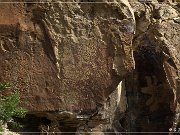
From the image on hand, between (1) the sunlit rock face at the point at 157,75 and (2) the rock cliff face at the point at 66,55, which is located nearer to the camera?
(2) the rock cliff face at the point at 66,55

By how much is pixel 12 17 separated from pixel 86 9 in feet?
2.94

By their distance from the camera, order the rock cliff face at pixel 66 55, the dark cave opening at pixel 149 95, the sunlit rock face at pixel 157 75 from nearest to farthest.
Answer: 1. the rock cliff face at pixel 66 55
2. the sunlit rock face at pixel 157 75
3. the dark cave opening at pixel 149 95

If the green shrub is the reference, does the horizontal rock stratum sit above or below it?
above

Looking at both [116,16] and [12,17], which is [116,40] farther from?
[12,17]

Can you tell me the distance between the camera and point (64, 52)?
6344mm

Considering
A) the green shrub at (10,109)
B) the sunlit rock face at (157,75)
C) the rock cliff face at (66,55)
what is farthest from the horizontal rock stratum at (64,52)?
the sunlit rock face at (157,75)

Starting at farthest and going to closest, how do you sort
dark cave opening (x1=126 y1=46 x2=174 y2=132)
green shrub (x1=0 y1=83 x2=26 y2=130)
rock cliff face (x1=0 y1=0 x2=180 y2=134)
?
dark cave opening (x1=126 y1=46 x2=174 y2=132) → rock cliff face (x1=0 y1=0 x2=180 y2=134) → green shrub (x1=0 y1=83 x2=26 y2=130)

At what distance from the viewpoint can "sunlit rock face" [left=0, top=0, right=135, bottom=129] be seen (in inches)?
248

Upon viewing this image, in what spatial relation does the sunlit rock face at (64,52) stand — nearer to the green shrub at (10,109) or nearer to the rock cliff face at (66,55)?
the rock cliff face at (66,55)

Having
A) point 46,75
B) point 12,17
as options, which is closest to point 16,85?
point 46,75

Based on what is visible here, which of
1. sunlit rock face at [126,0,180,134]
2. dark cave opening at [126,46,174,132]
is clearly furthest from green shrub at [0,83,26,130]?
dark cave opening at [126,46,174,132]

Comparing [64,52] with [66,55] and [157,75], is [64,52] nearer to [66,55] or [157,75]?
[66,55]

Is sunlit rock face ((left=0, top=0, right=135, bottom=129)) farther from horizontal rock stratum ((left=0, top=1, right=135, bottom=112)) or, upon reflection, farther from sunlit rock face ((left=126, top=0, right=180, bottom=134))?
sunlit rock face ((left=126, top=0, right=180, bottom=134))

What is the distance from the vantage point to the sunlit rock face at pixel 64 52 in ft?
20.6
